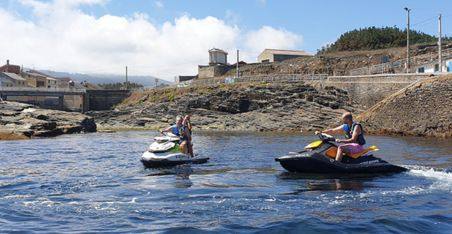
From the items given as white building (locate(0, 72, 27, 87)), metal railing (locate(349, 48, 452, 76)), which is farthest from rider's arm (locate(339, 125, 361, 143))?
white building (locate(0, 72, 27, 87))

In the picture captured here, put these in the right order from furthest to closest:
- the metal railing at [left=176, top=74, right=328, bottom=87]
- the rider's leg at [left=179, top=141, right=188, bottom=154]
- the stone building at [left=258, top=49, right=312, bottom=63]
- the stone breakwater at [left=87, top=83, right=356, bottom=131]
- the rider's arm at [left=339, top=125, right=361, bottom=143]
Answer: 1. the stone building at [left=258, top=49, right=312, bottom=63]
2. the metal railing at [left=176, top=74, right=328, bottom=87]
3. the stone breakwater at [left=87, top=83, right=356, bottom=131]
4. the rider's leg at [left=179, top=141, right=188, bottom=154]
5. the rider's arm at [left=339, top=125, right=361, bottom=143]

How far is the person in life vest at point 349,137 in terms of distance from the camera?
1780 centimetres

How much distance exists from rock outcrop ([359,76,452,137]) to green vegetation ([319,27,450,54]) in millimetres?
47837

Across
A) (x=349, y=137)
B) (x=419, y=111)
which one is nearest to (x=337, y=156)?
(x=349, y=137)

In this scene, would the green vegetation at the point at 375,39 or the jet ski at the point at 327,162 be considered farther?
the green vegetation at the point at 375,39

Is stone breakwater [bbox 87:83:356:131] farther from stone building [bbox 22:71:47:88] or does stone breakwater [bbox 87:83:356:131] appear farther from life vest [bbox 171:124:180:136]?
stone building [bbox 22:71:47:88]

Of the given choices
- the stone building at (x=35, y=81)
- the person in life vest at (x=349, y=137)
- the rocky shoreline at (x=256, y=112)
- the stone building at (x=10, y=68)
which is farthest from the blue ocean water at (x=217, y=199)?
the stone building at (x=10, y=68)

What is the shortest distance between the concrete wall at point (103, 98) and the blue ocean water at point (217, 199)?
61.4 meters

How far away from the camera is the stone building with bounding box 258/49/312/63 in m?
97.6

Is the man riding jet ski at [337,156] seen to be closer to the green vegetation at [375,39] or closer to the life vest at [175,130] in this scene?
the life vest at [175,130]

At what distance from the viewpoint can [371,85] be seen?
52531mm

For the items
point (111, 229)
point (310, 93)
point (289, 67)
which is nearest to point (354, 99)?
point (310, 93)

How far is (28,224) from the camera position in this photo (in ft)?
35.3

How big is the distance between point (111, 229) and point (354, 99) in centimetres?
4838
